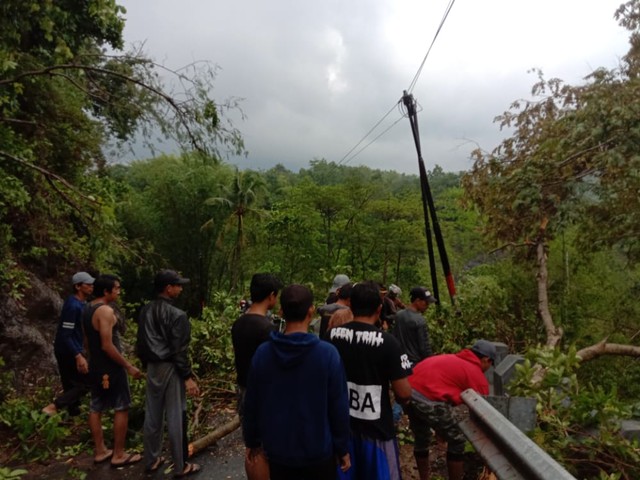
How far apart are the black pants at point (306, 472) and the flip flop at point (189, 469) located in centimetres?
205

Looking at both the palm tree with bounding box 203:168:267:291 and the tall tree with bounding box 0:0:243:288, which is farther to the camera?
the palm tree with bounding box 203:168:267:291

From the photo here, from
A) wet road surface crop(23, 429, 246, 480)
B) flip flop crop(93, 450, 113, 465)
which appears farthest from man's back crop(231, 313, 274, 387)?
flip flop crop(93, 450, 113, 465)

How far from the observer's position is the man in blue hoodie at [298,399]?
2361 mm

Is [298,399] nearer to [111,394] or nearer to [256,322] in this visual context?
[256,322]

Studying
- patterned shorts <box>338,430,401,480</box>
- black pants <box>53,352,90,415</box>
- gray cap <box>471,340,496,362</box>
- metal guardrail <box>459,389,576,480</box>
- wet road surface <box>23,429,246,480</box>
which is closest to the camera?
metal guardrail <box>459,389,576,480</box>

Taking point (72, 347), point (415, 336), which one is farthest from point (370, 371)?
point (72, 347)

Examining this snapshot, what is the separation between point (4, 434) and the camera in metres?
5.29

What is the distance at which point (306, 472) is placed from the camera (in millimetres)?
2445

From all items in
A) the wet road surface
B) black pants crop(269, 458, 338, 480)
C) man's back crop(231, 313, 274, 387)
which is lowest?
the wet road surface

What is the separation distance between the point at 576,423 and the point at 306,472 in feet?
6.78

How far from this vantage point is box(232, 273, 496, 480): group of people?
2.38m

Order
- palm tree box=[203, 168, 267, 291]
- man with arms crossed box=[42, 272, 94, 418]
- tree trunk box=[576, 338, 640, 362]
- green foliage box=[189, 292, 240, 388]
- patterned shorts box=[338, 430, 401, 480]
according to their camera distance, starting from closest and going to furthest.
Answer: patterned shorts box=[338, 430, 401, 480] < man with arms crossed box=[42, 272, 94, 418] < tree trunk box=[576, 338, 640, 362] < green foliage box=[189, 292, 240, 388] < palm tree box=[203, 168, 267, 291]

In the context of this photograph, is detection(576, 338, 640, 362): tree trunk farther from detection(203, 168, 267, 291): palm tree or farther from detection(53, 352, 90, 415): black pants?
detection(203, 168, 267, 291): palm tree

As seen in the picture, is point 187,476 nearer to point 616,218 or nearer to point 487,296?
point 487,296
